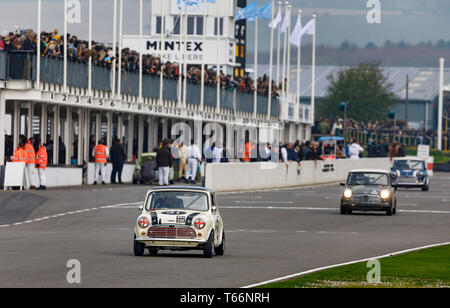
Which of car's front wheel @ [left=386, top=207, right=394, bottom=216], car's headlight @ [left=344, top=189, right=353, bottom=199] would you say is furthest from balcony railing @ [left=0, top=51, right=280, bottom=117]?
car's front wheel @ [left=386, top=207, right=394, bottom=216]

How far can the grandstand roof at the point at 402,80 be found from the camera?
459 feet

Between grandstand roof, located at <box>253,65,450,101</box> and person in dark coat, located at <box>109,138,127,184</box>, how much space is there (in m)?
92.5

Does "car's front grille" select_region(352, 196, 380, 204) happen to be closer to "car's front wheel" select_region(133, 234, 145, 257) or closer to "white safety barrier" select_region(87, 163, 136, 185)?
"white safety barrier" select_region(87, 163, 136, 185)

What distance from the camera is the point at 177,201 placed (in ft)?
71.4

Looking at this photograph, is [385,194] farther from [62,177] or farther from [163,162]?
[62,177]

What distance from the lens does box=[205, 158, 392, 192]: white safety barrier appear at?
46.9m

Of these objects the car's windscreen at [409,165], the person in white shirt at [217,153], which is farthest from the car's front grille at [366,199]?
the car's windscreen at [409,165]

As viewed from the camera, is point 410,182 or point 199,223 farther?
point 410,182

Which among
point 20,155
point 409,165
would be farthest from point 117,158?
point 409,165

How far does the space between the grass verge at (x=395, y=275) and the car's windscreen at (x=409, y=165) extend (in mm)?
31859

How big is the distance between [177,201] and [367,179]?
16.3 metres

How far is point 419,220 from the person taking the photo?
34.2 m

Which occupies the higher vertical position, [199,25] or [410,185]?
[199,25]

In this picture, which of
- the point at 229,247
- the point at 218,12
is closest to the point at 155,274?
the point at 229,247
